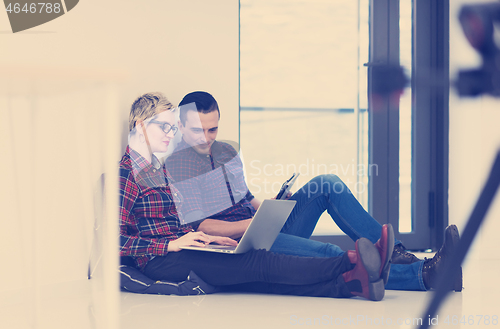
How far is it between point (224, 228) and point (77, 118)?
0.69 metres

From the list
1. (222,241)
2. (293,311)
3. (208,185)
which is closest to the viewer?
(293,311)

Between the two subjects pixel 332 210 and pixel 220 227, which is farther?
pixel 332 210

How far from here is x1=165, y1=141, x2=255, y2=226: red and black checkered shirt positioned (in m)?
1.84

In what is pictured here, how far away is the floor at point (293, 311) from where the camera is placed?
1.36 m

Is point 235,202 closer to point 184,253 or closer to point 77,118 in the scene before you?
point 184,253

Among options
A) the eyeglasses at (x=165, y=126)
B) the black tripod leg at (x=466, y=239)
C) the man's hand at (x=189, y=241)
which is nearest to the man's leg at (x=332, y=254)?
the man's hand at (x=189, y=241)

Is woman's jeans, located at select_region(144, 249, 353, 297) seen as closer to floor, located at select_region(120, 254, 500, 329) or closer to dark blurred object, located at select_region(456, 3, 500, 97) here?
floor, located at select_region(120, 254, 500, 329)

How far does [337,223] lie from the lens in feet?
6.55

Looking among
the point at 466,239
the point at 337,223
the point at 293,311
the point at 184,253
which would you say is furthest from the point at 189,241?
the point at 466,239

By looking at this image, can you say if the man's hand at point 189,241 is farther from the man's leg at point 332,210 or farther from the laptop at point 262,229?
the man's leg at point 332,210

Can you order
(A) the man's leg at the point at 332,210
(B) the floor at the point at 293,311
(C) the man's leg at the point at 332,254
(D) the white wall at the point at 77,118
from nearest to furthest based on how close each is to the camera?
(D) the white wall at the point at 77,118 < (B) the floor at the point at 293,311 < (C) the man's leg at the point at 332,254 < (A) the man's leg at the point at 332,210

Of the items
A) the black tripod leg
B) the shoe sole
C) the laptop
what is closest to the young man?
the laptop

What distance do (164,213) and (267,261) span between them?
437 millimetres

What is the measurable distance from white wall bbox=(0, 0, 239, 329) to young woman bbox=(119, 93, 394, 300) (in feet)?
0.47
